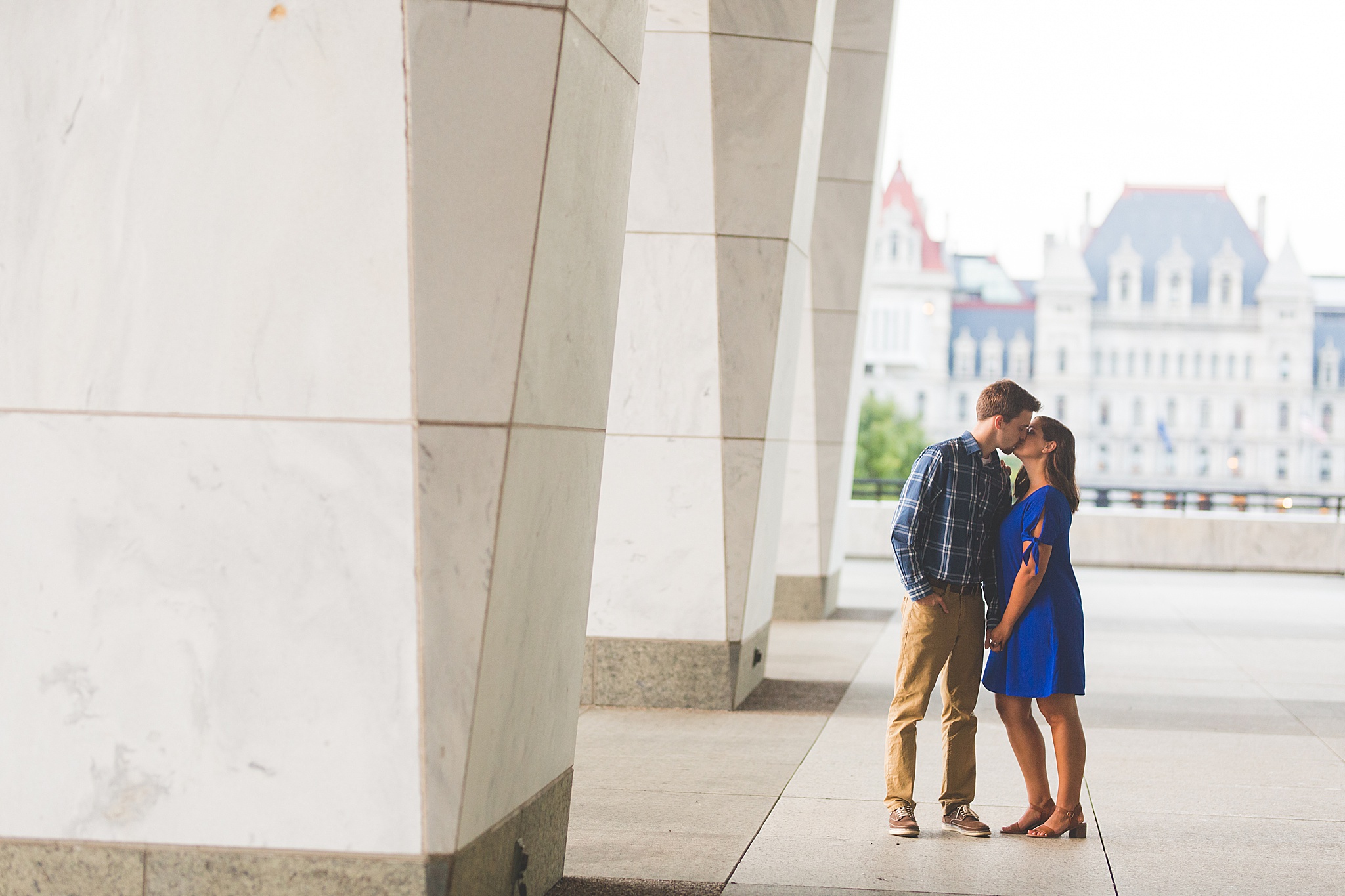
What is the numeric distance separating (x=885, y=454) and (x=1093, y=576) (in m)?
78.1

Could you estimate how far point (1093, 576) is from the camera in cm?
2030

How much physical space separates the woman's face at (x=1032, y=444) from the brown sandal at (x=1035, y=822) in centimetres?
139

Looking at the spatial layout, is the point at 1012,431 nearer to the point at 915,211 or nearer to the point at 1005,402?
the point at 1005,402

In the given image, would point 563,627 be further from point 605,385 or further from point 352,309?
point 352,309

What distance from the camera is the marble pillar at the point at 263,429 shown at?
12.3 ft

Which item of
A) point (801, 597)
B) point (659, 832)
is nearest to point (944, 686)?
point (659, 832)

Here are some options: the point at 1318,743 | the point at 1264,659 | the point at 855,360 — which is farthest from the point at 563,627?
the point at 855,360

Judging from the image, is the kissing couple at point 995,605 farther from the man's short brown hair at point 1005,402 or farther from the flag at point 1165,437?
the flag at point 1165,437

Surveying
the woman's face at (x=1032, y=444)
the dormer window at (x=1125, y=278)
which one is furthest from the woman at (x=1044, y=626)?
the dormer window at (x=1125, y=278)

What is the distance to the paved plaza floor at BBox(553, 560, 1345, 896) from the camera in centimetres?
491

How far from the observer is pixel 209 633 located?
3828 millimetres

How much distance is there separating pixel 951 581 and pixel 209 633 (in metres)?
2.84

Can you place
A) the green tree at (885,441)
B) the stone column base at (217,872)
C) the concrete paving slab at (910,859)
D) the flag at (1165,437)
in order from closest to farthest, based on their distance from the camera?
the stone column base at (217,872) < the concrete paving slab at (910,859) < the green tree at (885,441) < the flag at (1165,437)

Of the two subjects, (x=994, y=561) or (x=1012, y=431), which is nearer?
(x=1012, y=431)
